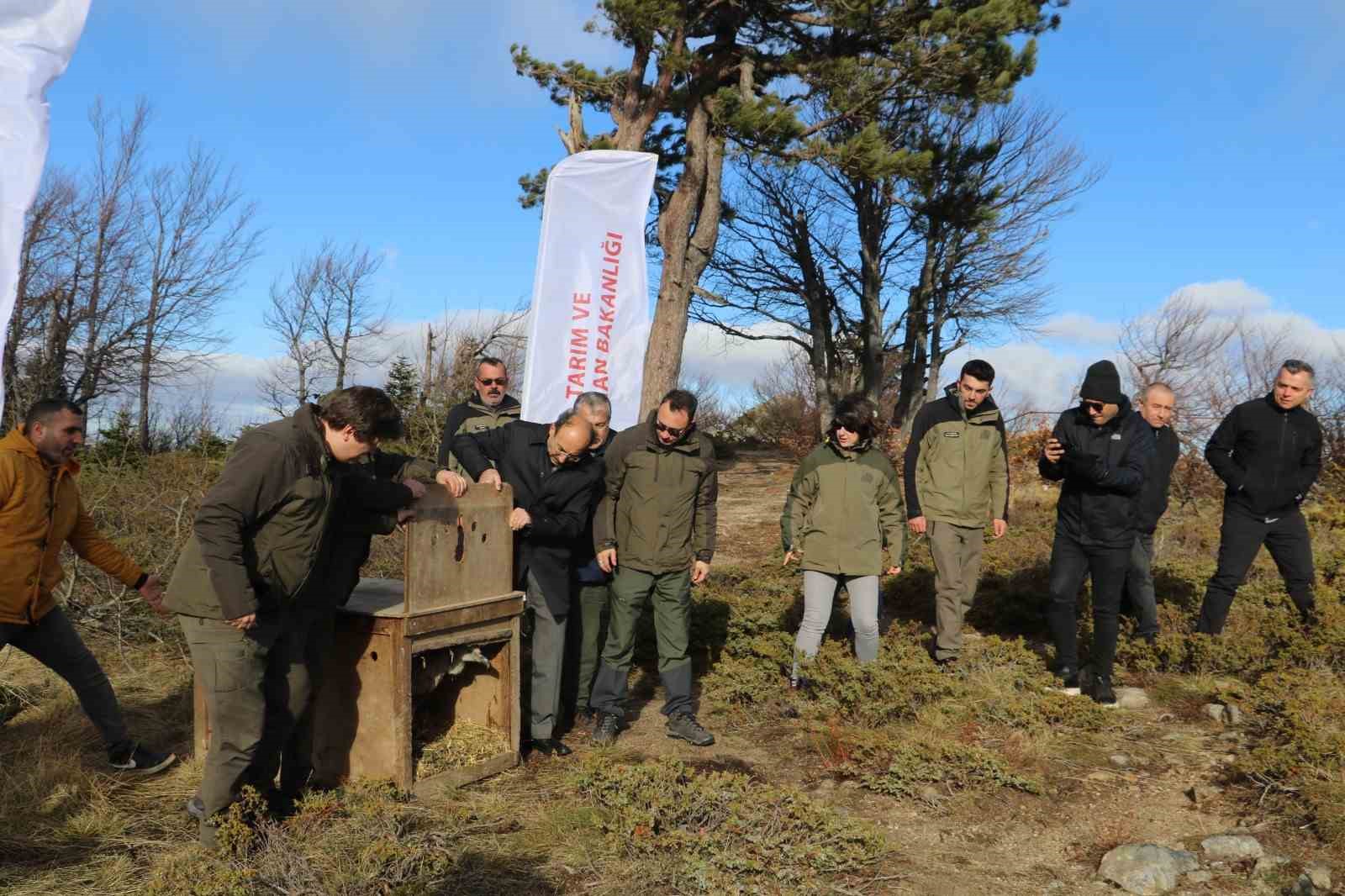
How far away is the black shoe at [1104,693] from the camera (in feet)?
18.6

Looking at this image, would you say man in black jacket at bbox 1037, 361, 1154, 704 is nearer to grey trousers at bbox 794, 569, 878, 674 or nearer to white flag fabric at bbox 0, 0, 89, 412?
grey trousers at bbox 794, 569, 878, 674

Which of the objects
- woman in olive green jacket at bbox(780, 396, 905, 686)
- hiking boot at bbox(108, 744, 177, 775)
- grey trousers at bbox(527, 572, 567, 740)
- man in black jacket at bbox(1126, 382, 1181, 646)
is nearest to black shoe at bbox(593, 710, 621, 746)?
grey trousers at bbox(527, 572, 567, 740)

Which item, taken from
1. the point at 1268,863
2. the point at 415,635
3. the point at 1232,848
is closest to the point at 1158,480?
the point at 1232,848

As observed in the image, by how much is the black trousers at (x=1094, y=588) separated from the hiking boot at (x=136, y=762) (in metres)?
4.71

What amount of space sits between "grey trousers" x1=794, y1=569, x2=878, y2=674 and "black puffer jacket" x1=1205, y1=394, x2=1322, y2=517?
243 cm

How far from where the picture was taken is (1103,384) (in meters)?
5.41

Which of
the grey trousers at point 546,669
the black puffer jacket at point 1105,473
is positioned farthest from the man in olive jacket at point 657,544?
the black puffer jacket at point 1105,473

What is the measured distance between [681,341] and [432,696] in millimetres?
9352

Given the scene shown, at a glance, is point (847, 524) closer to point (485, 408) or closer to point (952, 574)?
point (952, 574)

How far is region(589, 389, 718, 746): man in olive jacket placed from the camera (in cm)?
520

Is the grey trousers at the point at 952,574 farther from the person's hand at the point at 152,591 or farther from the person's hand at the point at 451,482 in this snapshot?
the person's hand at the point at 152,591

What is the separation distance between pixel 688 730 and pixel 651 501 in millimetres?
1257

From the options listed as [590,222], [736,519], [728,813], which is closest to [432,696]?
[728,813]

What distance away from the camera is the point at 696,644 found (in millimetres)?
6848
